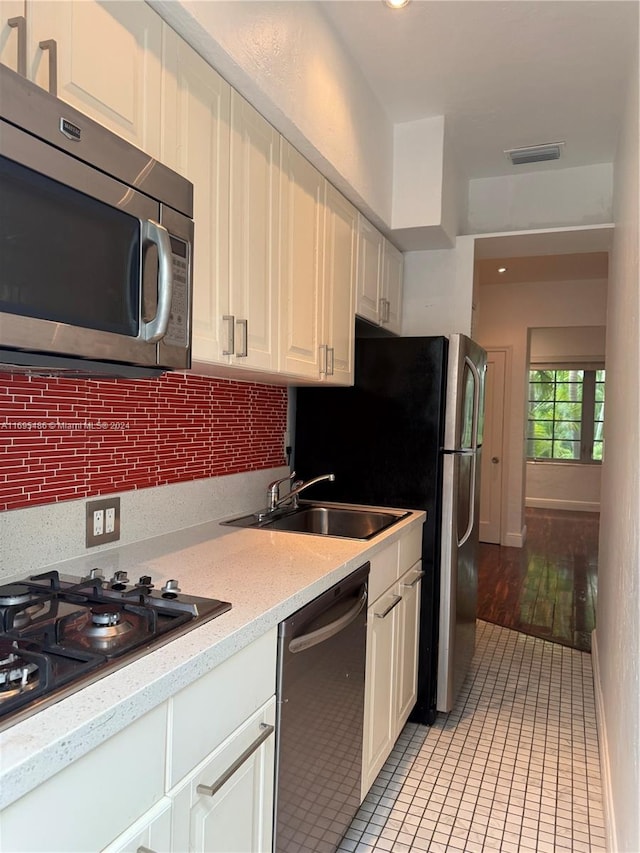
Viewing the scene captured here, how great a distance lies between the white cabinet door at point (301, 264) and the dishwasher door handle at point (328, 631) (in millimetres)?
785

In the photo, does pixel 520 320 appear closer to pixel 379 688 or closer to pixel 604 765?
pixel 604 765

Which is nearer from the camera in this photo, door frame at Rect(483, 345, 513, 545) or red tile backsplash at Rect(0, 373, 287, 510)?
red tile backsplash at Rect(0, 373, 287, 510)

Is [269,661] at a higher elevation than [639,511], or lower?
lower

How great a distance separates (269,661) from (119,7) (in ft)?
4.67

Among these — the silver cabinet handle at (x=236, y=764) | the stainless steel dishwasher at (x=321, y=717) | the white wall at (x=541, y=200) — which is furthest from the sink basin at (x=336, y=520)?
the white wall at (x=541, y=200)

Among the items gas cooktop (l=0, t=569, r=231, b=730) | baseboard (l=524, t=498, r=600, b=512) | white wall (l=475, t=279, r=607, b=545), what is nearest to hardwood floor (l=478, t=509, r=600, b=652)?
white wall (l=475, t=279, r=607, b=545)

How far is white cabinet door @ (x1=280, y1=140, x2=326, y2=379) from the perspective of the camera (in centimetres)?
196

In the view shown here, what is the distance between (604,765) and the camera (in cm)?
219

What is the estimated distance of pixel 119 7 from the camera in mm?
1228

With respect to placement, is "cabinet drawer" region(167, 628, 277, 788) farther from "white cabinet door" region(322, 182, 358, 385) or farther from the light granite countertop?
"white cabinet door" region(322, 182, 358, 385)

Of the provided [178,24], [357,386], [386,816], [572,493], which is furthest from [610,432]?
[572,493]

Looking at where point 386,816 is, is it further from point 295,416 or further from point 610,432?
point 610,432

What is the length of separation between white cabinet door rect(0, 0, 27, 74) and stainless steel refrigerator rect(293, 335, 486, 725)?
6.08ft

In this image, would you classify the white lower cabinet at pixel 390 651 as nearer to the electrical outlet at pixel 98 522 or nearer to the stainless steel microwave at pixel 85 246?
the electrical outlet at pixel 98 522
